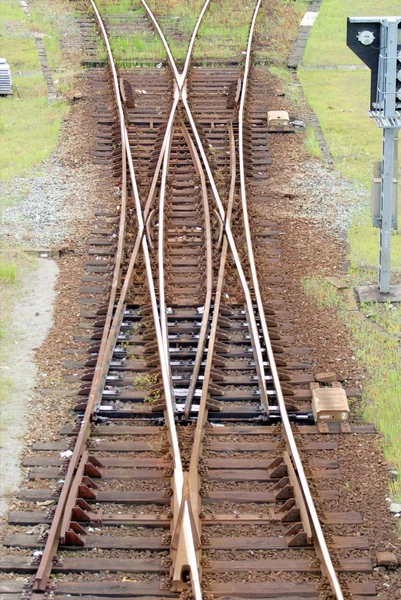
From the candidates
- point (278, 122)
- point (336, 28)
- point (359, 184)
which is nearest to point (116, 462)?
point (359, 184)

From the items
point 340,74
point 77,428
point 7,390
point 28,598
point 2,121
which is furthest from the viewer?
point 340,74

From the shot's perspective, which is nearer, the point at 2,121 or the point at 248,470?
the point at 248,470

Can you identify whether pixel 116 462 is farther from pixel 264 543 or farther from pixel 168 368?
pixel 264 543

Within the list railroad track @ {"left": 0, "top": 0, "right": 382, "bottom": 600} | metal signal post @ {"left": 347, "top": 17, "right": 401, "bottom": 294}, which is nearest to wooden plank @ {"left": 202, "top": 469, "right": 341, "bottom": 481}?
railroad track @ {"left": 0, "top": 0, "right": 382, "bottom": 600}

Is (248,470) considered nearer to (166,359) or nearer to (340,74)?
(166,359)

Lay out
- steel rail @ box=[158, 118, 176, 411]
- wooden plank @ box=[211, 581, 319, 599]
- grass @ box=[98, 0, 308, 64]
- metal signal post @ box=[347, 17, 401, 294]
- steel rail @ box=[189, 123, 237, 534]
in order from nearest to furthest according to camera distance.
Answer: wooden plank @ box=[211, 581, 319, 599]
steel rail @ box=[189, 123, 237, 534]
steel rail @ box=[158, 118, 176, 411]
metal signal post @ box=[347, 17, 401, 294]
grass @ box=[98, 0, 308, 64]

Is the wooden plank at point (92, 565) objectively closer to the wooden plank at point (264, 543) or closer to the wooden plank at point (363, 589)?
the wooden plank at point (264, 543)

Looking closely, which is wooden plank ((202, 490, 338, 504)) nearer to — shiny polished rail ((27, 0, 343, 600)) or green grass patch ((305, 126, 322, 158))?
shiny polished rail ((27, 0, 343, 600))

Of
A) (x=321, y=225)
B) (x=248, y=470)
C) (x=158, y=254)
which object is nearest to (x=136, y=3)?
(x=321, y=225)
